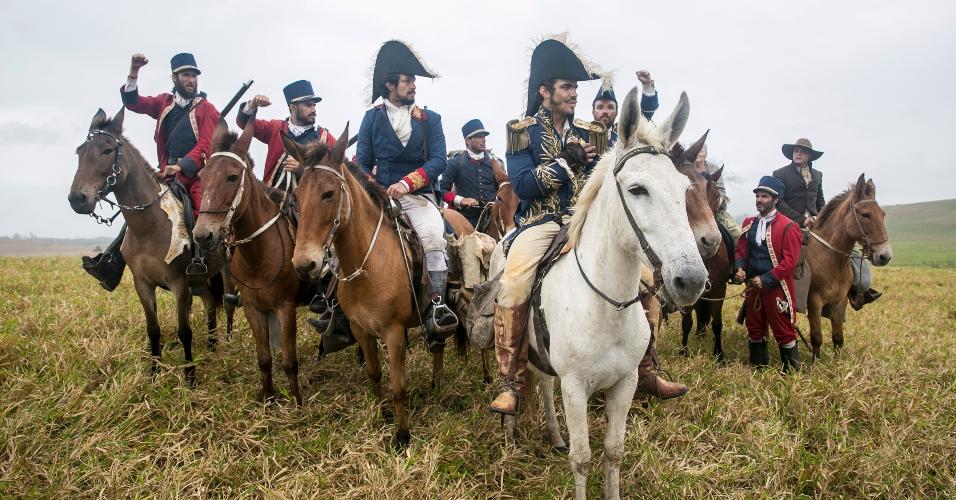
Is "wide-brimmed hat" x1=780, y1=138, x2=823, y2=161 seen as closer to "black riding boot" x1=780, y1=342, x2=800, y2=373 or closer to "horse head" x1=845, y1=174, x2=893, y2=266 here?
"horse head" x1=845, y1=174, x2=893, y2=266

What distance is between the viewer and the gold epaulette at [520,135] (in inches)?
158

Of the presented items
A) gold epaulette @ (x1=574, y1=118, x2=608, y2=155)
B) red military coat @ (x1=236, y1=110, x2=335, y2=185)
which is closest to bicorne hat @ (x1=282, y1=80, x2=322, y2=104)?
red military coat @ (x1=236, y1=110, x2=335, y2=185)

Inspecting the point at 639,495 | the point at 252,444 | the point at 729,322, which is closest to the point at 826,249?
the point at 729,322

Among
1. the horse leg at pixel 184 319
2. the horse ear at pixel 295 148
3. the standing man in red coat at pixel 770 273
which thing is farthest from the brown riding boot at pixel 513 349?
the standing man in red coat at pixel 770 273

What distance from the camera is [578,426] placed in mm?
3162

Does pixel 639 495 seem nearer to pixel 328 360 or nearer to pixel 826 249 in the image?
pixel 328 360

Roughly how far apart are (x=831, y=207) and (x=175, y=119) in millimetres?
8652

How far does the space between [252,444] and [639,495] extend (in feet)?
10.0

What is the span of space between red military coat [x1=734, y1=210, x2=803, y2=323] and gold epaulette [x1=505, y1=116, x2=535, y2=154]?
3.88 m

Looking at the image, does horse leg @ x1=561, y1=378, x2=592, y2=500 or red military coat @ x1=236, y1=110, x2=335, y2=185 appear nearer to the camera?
horse leg @ x1=561, y1=378, x2=592, y2=500

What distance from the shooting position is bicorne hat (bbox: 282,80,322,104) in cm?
592

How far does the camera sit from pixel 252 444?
418 cm

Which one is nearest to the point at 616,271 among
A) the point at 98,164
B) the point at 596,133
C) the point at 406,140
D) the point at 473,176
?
the point at 596,133

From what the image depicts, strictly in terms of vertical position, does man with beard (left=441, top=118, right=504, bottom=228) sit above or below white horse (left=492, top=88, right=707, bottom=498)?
above
